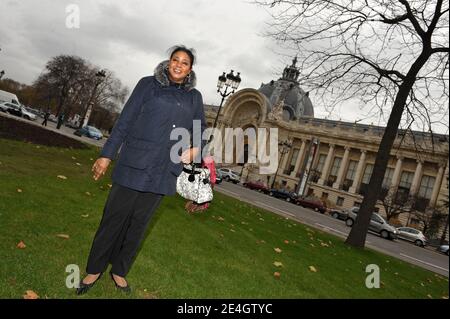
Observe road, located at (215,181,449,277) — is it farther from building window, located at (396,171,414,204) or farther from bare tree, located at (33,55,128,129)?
bare tree, located at (33,55,128,129)

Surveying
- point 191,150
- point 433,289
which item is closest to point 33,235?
point 191,150

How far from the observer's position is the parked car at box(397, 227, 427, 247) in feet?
109

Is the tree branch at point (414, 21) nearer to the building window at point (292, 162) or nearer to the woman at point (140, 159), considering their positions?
the woman at point (140, 159)

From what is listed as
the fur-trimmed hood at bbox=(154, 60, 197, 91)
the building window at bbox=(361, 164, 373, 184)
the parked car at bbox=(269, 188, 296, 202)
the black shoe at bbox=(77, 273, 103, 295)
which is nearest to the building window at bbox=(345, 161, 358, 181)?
the building window at bbox=(361, 164, 373, 184)

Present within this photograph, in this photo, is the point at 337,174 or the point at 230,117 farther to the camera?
the point at 230,117

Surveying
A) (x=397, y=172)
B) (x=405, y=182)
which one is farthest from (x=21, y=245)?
(x=405, y=182)

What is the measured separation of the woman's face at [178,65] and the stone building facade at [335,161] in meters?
47.4

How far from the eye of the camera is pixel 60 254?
13.3 feet

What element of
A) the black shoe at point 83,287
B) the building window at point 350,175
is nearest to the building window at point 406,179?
the building window at point 350,175

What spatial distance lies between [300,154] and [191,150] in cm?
6815

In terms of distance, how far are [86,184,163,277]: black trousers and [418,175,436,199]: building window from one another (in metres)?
58.0

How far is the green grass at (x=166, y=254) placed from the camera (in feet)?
12.3

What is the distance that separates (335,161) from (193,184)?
6538cm

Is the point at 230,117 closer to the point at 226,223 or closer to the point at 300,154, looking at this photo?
the point at 300,154
